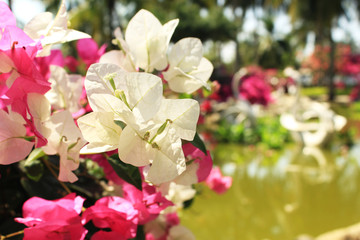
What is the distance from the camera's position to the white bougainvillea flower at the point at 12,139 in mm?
277

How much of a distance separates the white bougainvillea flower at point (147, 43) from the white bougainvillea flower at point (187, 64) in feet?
0.05

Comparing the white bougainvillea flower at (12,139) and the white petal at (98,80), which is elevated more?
the white petal at (98,80)

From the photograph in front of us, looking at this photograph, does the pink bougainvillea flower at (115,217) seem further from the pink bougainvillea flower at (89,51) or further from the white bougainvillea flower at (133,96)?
the pink bougainvillea flower at (89,51)

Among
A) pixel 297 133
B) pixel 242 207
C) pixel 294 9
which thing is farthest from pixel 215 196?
pixel 294 9

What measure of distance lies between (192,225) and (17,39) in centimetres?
177

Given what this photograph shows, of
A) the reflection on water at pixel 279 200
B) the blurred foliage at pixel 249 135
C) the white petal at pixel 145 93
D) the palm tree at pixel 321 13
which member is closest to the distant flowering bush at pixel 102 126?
the white petal at pixel 145 93

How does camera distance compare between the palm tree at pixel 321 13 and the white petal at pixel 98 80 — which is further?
the palm tree at pixel 321 13

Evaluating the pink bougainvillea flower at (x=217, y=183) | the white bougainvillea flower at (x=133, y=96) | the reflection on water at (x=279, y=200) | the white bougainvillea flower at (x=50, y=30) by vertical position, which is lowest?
the reflection on water at (x=279, y=200)

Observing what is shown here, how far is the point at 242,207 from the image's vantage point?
87.4 inches

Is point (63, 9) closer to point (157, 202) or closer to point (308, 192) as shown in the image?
point (157, 202)

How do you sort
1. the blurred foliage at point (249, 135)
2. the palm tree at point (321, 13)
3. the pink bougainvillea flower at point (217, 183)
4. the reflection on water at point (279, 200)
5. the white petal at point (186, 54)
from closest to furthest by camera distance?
the white petal at point (186, 54)
the pink bougainvillea flower at point (217, 183)
the reflection on water at point (279, 200)
the blurred foliage at point (249, 135)
the palm tree at point (321, 13)

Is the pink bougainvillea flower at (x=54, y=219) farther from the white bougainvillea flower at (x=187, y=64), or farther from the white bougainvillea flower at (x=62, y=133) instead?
the white bougainvillea flower at (x=187, y=64)

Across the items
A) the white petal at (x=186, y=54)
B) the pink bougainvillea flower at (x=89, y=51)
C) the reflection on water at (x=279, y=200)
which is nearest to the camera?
the white petal at (x=186, y=54)

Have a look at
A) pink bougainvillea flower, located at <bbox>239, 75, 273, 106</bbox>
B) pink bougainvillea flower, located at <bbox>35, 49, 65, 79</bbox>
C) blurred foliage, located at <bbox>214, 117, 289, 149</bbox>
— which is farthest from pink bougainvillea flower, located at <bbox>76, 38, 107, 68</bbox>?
blurred foliage, located at <bbox>214, 117, 289, 149</bbox>
